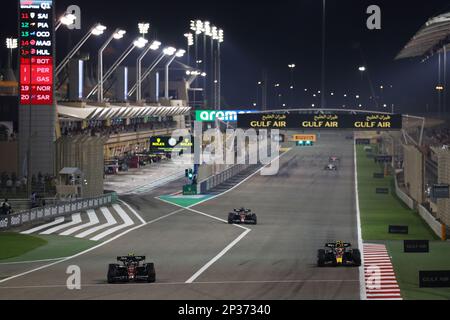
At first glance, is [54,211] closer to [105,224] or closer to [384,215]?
[105,224]

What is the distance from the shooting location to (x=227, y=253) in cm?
4028

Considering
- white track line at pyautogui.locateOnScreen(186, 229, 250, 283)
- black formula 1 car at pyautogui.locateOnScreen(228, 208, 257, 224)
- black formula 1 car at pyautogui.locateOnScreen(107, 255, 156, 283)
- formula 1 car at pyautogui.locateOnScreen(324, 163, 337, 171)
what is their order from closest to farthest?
black formula 1 car at pyautogui.locateOnScreen(107, 255, 156, 283)
white track line at pyautogui.locateOnScreen(186, 229, 250, 283)
black formula 1 car at pyautogui.locateOnScreen(228, 208, 257, 224)
formula 1 car at pyautogui.locateOnScreen(324, 163, 337, 171)

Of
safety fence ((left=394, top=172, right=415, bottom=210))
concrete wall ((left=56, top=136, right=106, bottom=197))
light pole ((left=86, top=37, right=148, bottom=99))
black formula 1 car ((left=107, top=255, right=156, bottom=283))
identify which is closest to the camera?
black formula 1 car ((left=107, top=255, right=156, bottom=283))

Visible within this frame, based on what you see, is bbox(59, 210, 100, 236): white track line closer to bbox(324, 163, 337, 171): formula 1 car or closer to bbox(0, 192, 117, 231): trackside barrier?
bbox(0, 192, 117, 231): trackside barrier

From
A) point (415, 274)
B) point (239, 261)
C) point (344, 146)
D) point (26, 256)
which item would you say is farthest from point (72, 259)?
point (344, 146)

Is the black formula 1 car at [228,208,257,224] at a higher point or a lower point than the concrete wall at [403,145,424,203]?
lower

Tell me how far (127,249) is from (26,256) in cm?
466

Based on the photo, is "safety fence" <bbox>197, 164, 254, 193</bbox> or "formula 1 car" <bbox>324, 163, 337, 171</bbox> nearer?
"safety fence" <bbox>197, 164, 254, 193</bbox>

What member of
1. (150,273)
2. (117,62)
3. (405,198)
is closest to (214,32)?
(117,62)
